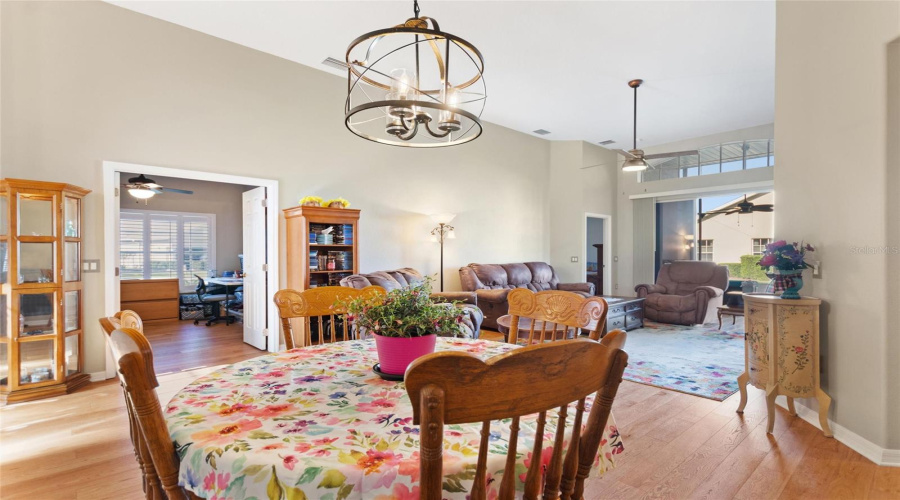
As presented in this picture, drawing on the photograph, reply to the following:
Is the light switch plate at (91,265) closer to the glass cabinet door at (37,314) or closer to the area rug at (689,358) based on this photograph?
the glass cabinet door at (37,314)

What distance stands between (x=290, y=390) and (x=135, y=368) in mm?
477

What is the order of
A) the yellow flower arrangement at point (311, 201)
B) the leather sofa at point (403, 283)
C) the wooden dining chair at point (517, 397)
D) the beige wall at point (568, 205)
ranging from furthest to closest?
the beige wall at point (568, 205) < the yellow flower arrangement at point (311, 201) < the leather sofa at point (403, 283) < the wooden dining chair at point (517, 397)

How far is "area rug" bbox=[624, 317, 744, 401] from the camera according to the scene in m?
3.55

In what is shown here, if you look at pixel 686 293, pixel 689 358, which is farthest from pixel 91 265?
pixel 686 293

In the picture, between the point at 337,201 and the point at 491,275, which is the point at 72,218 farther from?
the point at 491,275

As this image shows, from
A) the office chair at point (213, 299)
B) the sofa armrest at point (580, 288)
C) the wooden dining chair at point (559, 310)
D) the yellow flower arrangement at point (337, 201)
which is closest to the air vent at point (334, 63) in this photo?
the yellow flower arrangement at point (337, 201)

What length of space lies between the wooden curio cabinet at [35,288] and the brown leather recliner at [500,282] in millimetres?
4331

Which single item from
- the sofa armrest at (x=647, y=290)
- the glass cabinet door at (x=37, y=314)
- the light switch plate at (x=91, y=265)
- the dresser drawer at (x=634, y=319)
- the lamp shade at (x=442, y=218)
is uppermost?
the lamp shade at (x=442, y=218)

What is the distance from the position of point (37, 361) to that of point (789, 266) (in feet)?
18.3

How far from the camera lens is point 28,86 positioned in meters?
3.34

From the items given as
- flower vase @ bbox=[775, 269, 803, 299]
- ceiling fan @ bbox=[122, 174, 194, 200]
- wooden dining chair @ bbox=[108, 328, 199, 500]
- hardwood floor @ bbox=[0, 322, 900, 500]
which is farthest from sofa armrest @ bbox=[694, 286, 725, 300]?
ceiling fan @ bbox=[122, 174, 194, 200]

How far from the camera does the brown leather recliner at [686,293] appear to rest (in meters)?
6.21

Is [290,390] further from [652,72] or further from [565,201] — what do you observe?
[565,201]

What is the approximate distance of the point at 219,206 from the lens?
820cm
